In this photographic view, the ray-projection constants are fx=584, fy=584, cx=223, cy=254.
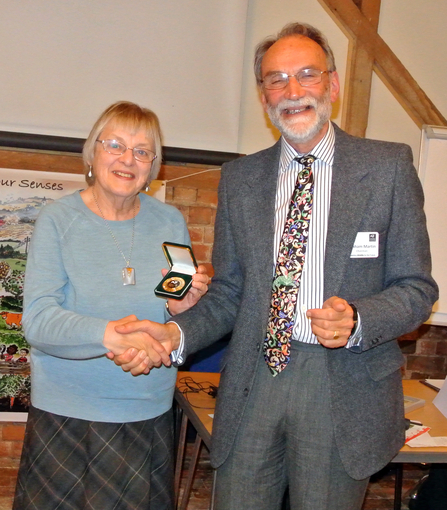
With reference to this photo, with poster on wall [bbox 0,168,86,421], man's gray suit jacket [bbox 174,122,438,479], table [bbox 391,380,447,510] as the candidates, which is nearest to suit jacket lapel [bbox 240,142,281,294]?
man's gray suit jacket [bbox 174,122,438,479]

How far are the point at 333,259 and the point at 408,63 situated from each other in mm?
3147

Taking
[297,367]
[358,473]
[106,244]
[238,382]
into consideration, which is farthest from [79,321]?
[358,473]

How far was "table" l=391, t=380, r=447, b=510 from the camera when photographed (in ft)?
7.88

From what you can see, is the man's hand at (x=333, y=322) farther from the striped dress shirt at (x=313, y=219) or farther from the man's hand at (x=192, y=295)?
the man's hand at (x=192, y=295)

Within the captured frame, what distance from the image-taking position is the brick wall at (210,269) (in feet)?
12.5

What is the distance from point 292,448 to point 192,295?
2.22ft

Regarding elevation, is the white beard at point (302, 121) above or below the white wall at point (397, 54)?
below

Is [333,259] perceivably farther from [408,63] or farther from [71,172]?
Answer: [408,63]

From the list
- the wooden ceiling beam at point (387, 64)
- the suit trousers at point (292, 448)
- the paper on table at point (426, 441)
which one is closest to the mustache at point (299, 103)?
the suit trousers at point (292, 448)

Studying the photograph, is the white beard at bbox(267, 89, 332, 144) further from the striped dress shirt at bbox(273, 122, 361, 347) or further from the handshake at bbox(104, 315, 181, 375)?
the handshake at bbox(104, 315, 181, 375)

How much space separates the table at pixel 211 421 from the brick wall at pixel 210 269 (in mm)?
993

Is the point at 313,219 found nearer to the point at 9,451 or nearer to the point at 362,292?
the point at 362,292

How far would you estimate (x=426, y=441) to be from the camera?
2508mm

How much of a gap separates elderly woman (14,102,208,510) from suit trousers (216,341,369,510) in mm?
405
